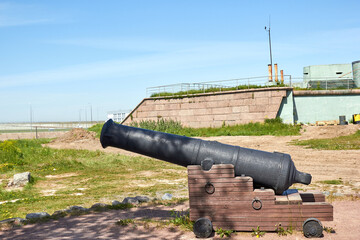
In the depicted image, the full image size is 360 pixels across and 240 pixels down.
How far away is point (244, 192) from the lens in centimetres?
569

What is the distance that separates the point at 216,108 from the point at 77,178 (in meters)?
19.2

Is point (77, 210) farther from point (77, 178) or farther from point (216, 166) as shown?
point (77, 178)

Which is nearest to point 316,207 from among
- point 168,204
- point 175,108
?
point 168,204

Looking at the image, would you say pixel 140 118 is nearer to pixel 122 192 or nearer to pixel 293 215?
pixel 122 192

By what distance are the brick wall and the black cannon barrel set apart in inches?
884

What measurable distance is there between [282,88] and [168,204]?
2147 cm

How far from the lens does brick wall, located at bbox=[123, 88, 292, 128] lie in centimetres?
2825

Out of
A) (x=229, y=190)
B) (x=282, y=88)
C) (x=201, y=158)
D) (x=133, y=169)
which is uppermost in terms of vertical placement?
(x=282, y=88)

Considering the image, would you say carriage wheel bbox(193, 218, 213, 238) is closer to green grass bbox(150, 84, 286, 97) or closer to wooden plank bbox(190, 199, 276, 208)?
wooden plank bbox(190, 199, 276, 208)

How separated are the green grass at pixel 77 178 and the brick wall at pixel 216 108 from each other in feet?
A: 44.9

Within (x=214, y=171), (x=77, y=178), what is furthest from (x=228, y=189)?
(x=77, y=178)

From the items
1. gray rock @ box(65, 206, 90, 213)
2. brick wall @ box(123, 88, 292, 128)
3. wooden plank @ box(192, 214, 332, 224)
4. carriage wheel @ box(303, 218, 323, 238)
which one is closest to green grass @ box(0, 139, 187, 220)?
gray rock @ box(65, 206, 90, 213)

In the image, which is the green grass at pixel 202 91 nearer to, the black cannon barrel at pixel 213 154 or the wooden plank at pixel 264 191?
the black cannon barrel at pixel 213 154

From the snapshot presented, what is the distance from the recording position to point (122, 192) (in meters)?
10.0
